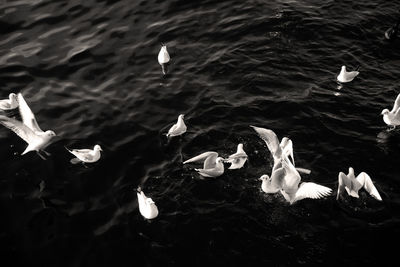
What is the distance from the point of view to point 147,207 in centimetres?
915

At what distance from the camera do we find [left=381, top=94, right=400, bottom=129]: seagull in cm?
1138

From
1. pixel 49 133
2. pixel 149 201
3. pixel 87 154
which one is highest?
pixel 49 133

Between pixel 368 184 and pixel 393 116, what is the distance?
286 cm

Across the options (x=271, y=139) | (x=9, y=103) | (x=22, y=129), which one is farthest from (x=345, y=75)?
(x=9, y=103)

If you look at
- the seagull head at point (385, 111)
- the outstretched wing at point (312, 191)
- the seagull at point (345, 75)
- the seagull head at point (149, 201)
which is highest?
the seagull head at point (149, 201)

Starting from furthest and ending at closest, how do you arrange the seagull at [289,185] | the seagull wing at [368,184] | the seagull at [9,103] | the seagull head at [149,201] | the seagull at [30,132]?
1. the seagull at [9,103]
2. the seagull at [30,132]
3. the seagull wing at [368,184]
4. the seagull at [289,185]
5. the seagull head at [149,201]

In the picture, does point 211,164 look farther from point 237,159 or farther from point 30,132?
point 30,132

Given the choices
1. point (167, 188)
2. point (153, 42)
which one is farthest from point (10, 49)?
point (167, 188)

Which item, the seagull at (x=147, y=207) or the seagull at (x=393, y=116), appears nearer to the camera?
the seagull at (x=147, y=207)

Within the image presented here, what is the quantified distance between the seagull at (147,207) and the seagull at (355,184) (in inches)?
170

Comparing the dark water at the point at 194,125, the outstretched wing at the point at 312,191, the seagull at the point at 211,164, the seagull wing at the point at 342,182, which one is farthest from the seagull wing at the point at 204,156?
the seagull wing at the point at 342,182

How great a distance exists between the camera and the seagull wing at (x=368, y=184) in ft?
31.0

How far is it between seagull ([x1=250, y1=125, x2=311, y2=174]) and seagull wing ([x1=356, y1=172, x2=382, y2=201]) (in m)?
1.19

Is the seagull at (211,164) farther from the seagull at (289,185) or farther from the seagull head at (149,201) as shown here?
the seagull head at (149,201)
